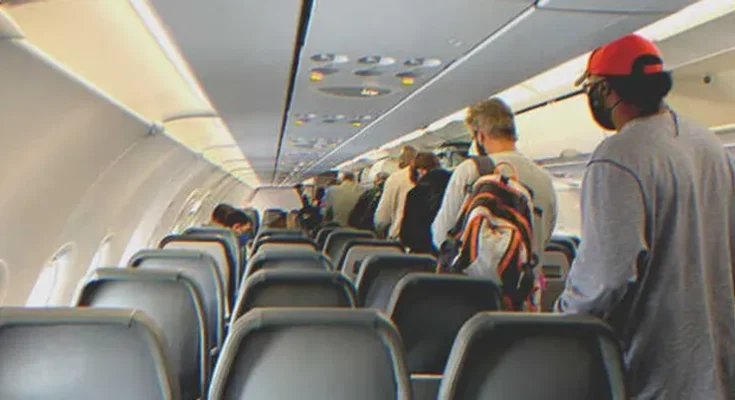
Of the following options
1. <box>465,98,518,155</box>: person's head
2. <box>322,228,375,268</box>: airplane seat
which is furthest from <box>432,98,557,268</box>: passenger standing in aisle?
<box>322,228,375,268</box>: airplane seat

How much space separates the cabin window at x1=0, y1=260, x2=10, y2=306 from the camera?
5.02 metres

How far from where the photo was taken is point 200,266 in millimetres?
5223

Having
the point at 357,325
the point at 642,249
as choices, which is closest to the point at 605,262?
the point at 642,249

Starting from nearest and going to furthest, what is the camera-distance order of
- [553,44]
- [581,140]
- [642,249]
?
[642,249], [553,44], [581,140]

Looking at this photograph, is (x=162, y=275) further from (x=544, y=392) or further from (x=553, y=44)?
(x=553, y=44)

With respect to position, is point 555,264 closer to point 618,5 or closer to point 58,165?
point 618,5

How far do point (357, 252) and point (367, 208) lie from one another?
6172 millimetres

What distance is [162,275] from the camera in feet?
12.5

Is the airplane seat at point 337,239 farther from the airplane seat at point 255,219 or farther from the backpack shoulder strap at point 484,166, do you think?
the airplane seat at point 255,219

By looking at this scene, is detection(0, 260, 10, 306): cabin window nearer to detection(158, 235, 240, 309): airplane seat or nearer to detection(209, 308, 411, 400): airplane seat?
detection(158, 235, 240, 309): airplane seat

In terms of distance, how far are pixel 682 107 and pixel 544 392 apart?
3.97 m

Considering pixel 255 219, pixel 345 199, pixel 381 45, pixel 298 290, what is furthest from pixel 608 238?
pixel 255 219

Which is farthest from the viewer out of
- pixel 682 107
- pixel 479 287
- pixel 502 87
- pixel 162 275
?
pixel 502 87

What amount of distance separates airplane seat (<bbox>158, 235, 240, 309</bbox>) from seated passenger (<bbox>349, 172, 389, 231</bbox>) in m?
5.52
